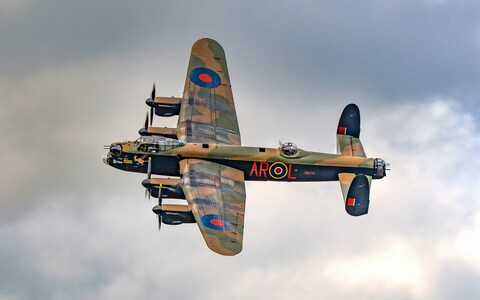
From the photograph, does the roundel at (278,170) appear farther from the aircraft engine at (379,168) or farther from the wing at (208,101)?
the aircraft engine at (379,168)

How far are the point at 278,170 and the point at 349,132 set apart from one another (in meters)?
7.07

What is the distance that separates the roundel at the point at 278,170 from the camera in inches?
3462

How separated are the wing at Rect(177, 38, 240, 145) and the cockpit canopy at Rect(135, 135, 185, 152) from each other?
5.57ft

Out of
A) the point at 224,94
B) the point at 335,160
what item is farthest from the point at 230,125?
the point at 335,160

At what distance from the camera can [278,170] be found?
289 ft

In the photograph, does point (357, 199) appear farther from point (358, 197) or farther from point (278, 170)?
point (278, 170)

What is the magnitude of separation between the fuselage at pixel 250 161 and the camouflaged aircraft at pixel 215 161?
8 centimetres

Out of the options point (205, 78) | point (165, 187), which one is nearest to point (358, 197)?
point (165, 187)

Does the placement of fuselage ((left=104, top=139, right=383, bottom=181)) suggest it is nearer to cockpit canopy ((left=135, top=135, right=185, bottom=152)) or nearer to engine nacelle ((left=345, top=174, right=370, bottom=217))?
cockpit canopy ((left=135, top=135, right=185, bottom=152))

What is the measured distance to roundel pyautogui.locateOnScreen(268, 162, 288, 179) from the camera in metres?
87.9

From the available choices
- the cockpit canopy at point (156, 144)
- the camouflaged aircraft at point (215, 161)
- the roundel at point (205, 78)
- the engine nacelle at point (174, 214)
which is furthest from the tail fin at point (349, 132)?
the engine nacelle at point (174, 214)

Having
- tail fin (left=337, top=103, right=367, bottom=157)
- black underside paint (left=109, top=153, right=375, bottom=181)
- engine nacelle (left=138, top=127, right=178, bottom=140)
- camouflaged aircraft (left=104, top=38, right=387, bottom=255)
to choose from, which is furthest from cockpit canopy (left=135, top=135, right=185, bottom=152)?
tail fin (left=337, top=103, right=367, bottom=157)

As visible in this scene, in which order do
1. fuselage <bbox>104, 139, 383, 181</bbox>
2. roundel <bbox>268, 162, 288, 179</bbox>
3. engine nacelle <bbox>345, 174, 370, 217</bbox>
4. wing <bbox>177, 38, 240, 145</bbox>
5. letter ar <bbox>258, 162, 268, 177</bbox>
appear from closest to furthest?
1. engine nacelle <bbox>345, 174, 370, 217</bbox>
2. fuselage <bbox>104, 139, 383, 181</bbox>
3. letter ar <bbox>258, 162, 268, 177</bbox>
4. roundel <bbox>268, 162, 288, 179</bbox>
5. wing <bbox>177, 38, 240, 145</bbox>

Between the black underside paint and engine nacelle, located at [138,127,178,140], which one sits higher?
engine nacelle, located at [138,127,178,140]
